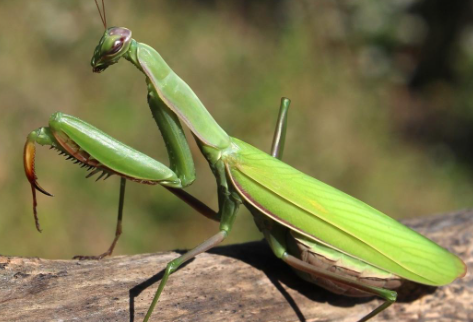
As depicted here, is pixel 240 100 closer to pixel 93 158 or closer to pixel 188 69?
pixel 188 69

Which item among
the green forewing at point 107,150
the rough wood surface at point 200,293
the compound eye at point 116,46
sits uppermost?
the compound eye at point 116,46

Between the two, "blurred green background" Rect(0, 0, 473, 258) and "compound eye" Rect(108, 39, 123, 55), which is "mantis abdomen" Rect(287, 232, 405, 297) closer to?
"compound eye" Rect(108, 39, 123, 55)

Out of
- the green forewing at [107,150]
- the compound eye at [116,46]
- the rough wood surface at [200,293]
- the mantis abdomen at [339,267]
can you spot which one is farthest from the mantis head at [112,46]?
the mantis abdomen at [339,267]

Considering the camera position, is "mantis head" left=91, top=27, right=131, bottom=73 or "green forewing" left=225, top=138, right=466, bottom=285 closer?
"mantis head" left=91, top=27, right=131, bottom=73

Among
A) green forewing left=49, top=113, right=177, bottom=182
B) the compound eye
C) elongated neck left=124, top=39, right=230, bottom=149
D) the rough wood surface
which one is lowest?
the rough wood surface

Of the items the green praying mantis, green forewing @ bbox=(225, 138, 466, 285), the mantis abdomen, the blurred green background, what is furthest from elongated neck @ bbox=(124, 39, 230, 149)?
the blurred green background

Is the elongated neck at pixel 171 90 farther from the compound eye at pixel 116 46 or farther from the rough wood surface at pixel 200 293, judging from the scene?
the rough wood surface at pixel 200 293

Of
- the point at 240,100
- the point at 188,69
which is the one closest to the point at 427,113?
the point at 240,100
